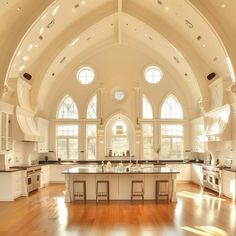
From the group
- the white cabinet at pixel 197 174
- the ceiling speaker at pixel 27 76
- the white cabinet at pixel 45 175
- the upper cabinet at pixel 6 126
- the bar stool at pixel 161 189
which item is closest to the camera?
the bar stool at pixel 161 189

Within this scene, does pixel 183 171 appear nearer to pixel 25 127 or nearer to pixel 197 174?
pixel 197 174

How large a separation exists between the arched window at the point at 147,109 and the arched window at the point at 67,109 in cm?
334

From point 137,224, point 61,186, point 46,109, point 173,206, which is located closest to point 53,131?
point 46,109

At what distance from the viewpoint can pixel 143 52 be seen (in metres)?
17.2

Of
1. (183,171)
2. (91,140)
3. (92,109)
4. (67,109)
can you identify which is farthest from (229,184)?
(67,109)

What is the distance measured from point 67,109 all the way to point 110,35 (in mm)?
4173

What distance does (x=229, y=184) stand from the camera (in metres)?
11.6

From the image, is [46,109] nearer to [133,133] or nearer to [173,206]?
[133,133]

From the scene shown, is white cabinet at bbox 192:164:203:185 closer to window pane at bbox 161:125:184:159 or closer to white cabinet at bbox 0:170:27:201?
window pane at bbox 161:125:184:159

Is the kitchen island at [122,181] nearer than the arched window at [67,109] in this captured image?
Yes

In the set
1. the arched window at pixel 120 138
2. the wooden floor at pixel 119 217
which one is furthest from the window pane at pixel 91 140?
the wooden floor at pixel 119 217

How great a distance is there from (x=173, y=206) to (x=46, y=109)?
897cm

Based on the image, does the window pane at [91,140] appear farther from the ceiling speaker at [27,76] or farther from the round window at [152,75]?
the ceiling speaker at [27,76]

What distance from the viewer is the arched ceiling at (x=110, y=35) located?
444 inches
